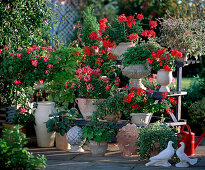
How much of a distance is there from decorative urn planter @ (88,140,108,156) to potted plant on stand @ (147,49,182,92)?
1151mm

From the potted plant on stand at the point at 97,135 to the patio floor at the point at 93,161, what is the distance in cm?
10

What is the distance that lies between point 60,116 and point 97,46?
1.29 meters

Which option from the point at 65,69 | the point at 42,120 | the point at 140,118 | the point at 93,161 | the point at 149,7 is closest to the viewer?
the point at 93,161

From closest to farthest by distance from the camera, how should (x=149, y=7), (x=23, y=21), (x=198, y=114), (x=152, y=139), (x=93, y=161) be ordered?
(x=152, y=139) < (x=93, y=161) < (x=23, y=21) < (x=198, y=114) < (x=149, y=7)

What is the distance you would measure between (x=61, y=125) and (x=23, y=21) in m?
1.77

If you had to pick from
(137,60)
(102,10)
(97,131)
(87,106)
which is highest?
(102,10)

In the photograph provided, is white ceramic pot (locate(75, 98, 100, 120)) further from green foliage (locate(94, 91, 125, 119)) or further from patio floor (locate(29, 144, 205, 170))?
patio floor (locate(29, 144, 205, 170))

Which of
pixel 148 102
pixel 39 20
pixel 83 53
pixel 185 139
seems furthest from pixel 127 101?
pixel 39 20

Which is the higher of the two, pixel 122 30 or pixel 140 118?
pixel 122 30

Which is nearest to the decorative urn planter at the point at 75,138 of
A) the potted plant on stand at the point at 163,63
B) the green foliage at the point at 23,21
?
the potted plant on stand at the point at 163,63

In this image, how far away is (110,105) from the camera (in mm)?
5215

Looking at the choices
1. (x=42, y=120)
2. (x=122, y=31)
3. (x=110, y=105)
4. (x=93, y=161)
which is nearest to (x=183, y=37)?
(x=122, y=31)

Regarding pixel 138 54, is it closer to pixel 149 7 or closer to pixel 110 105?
pixel 110 105

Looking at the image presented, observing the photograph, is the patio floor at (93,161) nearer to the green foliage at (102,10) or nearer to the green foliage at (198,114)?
the green foliage at (198,114)
